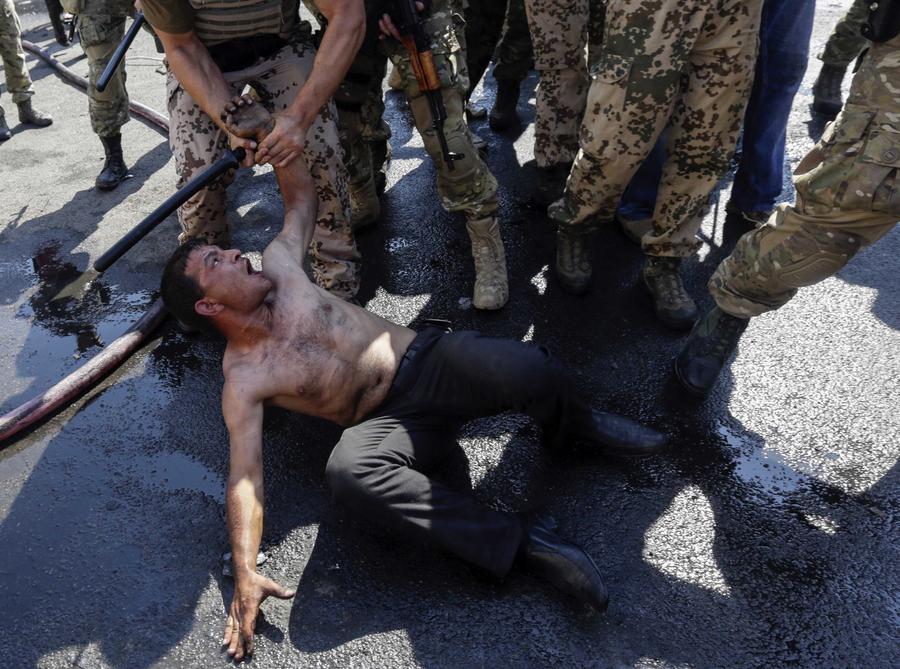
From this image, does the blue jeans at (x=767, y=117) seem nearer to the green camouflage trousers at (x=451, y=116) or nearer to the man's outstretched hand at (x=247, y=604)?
the green camouflage trousers at (x=451, y=116)

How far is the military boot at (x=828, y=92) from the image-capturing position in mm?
4473

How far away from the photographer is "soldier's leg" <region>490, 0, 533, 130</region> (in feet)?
14.1

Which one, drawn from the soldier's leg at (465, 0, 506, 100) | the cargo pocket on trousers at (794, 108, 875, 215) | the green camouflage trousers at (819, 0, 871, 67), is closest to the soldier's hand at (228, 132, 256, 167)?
the soldier's leg at (465, 0, 506, 100)

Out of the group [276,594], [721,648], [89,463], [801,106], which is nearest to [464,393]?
[276,594]

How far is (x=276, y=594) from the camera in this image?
1968 mm

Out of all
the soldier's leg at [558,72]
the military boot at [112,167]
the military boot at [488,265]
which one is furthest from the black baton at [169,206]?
the military boot at [112,167]

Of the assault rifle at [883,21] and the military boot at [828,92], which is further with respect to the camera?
the military boot at [828,92]

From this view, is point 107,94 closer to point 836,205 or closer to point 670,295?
point 670,295

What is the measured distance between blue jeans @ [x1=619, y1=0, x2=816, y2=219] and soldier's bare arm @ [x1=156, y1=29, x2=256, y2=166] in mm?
2051

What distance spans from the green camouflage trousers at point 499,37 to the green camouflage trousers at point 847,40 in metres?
1.92

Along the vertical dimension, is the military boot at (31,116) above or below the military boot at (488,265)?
below

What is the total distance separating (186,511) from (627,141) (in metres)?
2.19

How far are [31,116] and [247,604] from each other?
5.34 metres

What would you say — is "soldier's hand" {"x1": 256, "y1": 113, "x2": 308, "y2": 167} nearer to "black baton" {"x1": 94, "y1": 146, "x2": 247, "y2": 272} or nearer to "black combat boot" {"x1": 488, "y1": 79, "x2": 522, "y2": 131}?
"black baton" {"x1": 94, "y1": 146, "x2": 247, "y2": 272}
